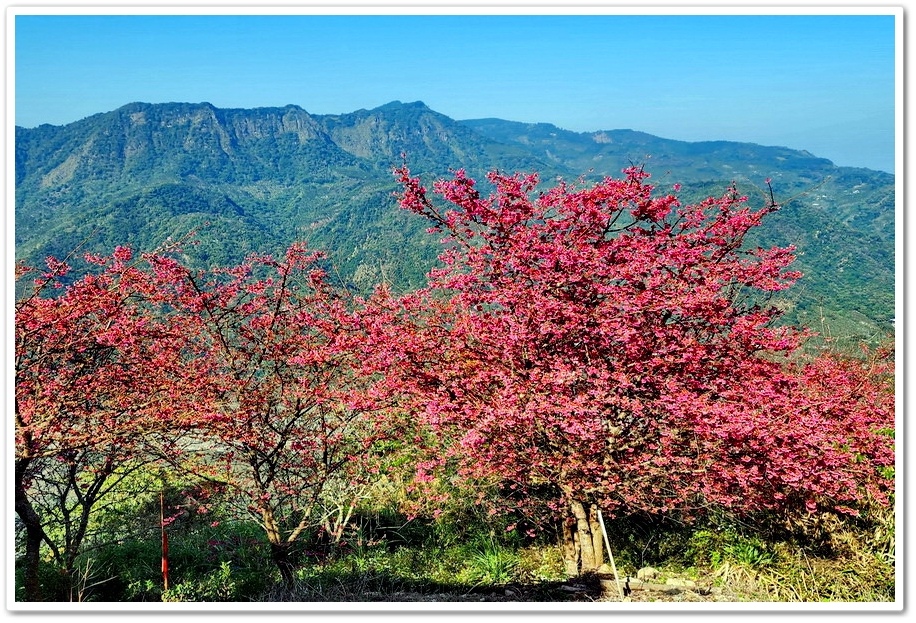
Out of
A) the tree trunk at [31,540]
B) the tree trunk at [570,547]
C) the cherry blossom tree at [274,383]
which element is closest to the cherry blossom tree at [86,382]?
the tree trunk at [31,540]

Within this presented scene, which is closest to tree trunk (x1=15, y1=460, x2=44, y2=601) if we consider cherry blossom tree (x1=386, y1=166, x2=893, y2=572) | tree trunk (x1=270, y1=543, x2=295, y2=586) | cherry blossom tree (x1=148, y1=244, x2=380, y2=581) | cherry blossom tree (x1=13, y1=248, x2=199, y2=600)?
cherry blossom tree (x1=13, y1=248, x2=199, y2=600)

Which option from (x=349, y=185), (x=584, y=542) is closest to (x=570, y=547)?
(x=584, y=542)

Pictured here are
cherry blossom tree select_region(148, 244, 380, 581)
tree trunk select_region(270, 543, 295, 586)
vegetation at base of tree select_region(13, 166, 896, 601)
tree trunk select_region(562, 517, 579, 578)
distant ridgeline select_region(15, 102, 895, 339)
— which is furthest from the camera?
distant ridgeline select_region(15, 102, 895, 339)

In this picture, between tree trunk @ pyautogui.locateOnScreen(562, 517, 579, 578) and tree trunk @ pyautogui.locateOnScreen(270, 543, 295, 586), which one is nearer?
tree trunk @ pyautogui.locateOnScreen(270, 543, 295, 586)

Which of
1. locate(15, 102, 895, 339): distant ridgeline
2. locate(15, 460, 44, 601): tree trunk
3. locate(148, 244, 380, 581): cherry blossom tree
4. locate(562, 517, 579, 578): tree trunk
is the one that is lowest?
locate(562, 517, 579, 578): tree trunk

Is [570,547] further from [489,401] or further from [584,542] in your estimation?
[489,401]

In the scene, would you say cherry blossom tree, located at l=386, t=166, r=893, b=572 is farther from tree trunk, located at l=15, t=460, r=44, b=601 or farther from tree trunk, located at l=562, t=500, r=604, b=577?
tree trunk, located at l=15, t=460, r=44, b=601
